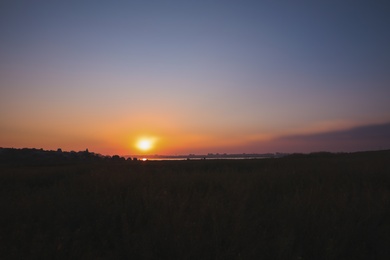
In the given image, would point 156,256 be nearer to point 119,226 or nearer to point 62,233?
point 119,226

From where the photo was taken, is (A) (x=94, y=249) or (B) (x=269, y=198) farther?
(B) (x=269, y=198)

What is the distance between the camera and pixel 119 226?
4711mm

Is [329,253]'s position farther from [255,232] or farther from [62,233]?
[62,233]

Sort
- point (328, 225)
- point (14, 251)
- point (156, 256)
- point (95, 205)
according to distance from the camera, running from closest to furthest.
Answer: point (14, 251)
point (156, 256)
point (328, 225)
point (95, 205)

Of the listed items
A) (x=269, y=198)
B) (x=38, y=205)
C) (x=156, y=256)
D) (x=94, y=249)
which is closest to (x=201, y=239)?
(x=156, y=256)

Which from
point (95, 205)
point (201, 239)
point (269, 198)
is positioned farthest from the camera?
point (269, 198)

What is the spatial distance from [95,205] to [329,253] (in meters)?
4.06

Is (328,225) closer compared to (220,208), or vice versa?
(328,225)

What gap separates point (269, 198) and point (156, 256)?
11.6 feet

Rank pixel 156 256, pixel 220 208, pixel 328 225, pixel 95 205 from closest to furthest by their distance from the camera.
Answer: pixel 156 256
pixel 328 225
pixel 220 208
pixel 95 205

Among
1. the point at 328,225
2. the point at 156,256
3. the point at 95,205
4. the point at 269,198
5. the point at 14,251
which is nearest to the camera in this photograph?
the point at 14,251

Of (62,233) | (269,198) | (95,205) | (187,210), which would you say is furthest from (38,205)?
(269,198)

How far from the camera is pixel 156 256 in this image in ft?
12.2

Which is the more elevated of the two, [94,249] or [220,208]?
[220,208]
